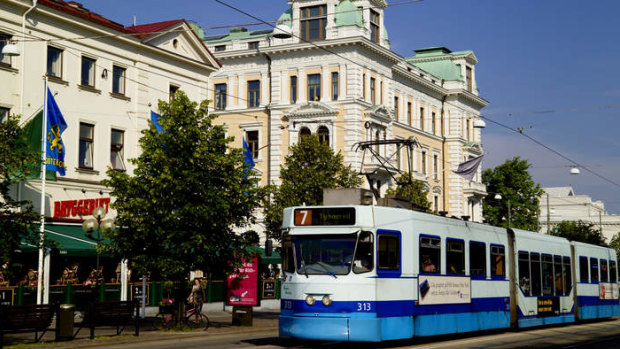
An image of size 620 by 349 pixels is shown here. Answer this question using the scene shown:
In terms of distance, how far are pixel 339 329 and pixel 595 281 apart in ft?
57.3

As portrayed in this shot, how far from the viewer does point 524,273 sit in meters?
25.2

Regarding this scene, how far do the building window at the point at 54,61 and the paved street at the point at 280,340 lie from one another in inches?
455

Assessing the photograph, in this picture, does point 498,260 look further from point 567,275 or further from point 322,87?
point 322,87

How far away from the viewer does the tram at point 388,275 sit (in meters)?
17.3

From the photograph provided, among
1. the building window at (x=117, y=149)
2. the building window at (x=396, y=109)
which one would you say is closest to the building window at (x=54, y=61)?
the building window at (x=117, y=149)

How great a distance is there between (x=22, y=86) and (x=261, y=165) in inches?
1239

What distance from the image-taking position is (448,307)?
2031 centimetres

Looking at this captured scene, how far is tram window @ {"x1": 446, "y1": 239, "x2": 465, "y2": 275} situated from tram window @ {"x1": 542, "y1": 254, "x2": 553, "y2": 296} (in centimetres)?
644

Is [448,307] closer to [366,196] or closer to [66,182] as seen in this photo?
[366,196]

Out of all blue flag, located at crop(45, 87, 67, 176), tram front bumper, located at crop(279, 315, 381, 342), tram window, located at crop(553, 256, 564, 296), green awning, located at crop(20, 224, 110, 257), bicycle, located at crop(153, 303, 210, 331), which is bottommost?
bicycle, located at crop(153, 303, 210, 331)

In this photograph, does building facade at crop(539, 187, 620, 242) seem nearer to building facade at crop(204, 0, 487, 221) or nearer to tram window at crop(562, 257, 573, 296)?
building facade at crop(204, 0, 487, 221)

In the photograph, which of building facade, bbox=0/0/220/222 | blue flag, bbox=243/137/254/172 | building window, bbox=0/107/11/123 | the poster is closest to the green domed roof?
building facade, bbox=0/0/220/222

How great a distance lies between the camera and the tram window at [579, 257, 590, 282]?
29.7 metres

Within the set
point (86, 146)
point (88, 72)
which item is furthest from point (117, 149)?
point (88, 72)
